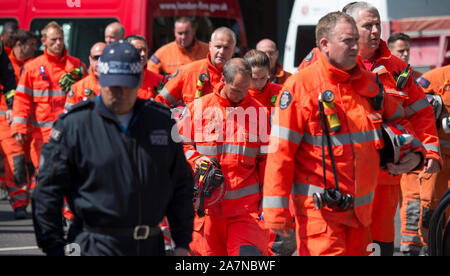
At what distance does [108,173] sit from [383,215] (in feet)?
8.73

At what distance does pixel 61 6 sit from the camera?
545 inches

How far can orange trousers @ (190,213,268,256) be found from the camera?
21.0ft

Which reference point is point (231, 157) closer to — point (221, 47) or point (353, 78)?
point (353, 78)

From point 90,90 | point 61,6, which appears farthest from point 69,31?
point 90,90

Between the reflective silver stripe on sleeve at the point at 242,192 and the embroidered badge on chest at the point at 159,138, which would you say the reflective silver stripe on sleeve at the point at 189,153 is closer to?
the reflective silver stripe on sleeve at the point at 242,192

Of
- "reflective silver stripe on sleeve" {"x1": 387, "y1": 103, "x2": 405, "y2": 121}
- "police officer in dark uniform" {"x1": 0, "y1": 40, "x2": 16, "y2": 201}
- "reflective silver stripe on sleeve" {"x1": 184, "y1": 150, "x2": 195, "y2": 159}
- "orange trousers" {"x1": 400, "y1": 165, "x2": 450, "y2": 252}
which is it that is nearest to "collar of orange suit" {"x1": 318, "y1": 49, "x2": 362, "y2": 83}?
"reflective silver stripe on sleeve" {"x1": 387, "y1": 103, "x2": 405, "y2": 121}

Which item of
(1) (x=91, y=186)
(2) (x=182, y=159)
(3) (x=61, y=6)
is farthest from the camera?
(3) (x=61, y=6)

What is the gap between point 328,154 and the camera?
5102 mm

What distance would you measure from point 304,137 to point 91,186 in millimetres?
1536

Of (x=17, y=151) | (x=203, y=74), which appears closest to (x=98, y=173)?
(x=203, y=74)

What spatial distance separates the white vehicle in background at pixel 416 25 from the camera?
13703 mm

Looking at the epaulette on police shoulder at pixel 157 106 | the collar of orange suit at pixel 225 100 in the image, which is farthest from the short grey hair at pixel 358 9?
the epaulette on police shoulder at pixel 157 106

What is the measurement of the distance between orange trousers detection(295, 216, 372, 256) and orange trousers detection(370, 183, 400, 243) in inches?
34.0

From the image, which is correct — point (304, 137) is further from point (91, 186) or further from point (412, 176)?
point (412, 176)
